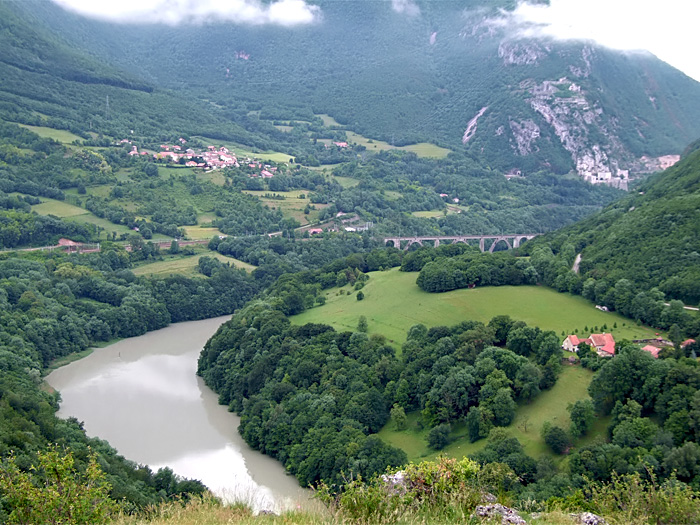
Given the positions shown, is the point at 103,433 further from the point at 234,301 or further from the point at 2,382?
the point at 234,301

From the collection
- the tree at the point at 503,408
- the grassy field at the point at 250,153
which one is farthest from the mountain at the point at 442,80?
the tree at the point at 503,408

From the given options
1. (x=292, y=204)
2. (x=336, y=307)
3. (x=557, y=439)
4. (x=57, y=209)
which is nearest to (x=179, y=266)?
(x=57, y=209)

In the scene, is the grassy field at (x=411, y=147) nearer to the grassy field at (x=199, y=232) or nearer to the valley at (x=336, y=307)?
the valley at (x=336, y=307)

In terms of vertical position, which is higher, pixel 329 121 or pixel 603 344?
pixel 329 121

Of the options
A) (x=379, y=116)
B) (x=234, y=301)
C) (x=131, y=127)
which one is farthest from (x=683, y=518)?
(x=379, y=116)

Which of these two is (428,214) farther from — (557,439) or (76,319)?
(557,439)

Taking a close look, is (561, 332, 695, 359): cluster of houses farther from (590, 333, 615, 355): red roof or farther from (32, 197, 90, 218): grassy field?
(32, 197, 90, 218): grassy field

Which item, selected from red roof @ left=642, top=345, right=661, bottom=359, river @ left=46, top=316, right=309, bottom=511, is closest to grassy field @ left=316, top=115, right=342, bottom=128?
river @ left=46, top=316, right=309, bottom=511
